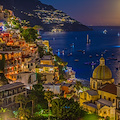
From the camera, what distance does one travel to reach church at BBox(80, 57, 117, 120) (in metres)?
22.6

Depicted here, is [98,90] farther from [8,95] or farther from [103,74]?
[8,95]

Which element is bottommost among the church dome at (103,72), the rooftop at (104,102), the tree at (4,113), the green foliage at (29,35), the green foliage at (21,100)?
the rooftop at (104,102)

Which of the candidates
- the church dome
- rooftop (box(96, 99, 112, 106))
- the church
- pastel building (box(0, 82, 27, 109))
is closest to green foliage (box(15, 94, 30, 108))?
pastel building (box(0, 82, 27, 109))

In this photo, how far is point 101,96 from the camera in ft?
81.7

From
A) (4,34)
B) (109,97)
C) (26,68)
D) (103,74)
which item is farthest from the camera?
(4,34)

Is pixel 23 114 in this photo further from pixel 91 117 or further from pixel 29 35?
pixel 29 35

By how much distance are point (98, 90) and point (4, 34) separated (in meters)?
18.6

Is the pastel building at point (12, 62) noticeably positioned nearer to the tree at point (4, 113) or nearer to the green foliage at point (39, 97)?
the green foliage at point (39, 97)

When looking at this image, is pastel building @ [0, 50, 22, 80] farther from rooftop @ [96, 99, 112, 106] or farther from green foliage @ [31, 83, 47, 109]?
rooftop @ [96, 99, 112, 106]

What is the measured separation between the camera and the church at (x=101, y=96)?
2259cm

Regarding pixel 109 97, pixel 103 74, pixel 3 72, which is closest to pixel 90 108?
pixel 109 97

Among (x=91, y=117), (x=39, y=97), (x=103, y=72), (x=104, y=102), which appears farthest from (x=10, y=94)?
(x=103, y=72)

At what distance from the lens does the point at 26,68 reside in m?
31.3

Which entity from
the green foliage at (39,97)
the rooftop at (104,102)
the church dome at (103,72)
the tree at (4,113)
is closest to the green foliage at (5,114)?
the tree at (4,113)
